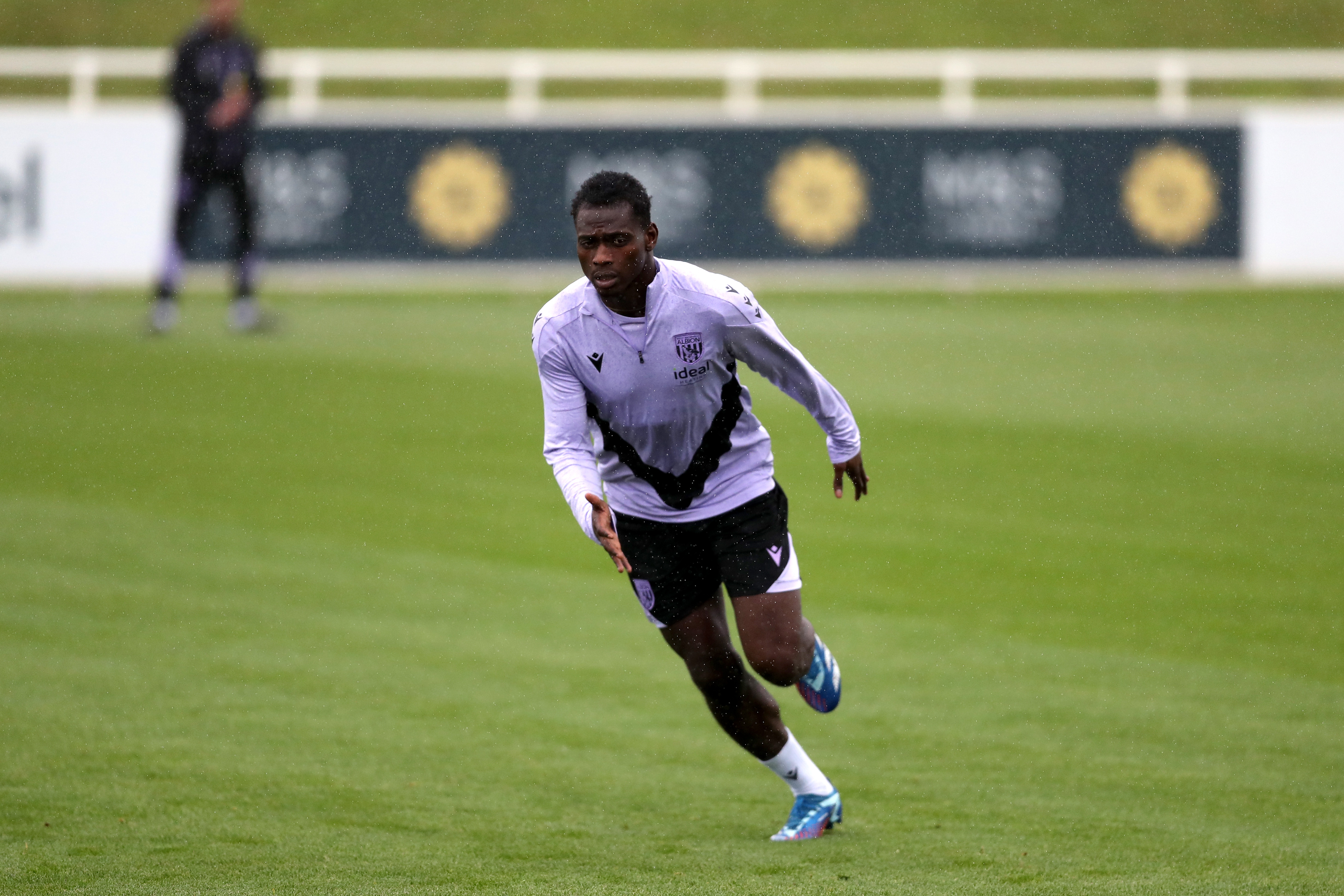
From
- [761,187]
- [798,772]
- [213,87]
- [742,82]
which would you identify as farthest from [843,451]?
[742,82]

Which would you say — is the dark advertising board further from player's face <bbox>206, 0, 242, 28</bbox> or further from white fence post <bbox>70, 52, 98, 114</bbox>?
player's face <bbox>206, 0, 242, 28</bbox>

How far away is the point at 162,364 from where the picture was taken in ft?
49.9

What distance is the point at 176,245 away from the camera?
16.3 m

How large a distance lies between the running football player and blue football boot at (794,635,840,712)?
2.9 inches

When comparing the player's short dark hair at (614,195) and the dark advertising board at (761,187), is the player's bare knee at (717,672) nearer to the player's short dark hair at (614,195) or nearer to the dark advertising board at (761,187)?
the player's short dark hair at (614,195)

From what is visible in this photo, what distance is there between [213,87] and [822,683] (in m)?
11.9

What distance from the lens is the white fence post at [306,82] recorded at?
19812mm

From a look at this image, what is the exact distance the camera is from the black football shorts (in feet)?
19.3

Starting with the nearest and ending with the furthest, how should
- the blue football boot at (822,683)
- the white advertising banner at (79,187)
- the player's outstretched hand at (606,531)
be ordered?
the player's outstretched hand at (606,531) → the blue football boot at (822,683) → the white advertising banner at (79,187)

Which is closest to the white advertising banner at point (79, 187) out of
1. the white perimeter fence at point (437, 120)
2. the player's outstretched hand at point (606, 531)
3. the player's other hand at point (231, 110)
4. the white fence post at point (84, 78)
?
the white perimeter fence at point (437, 120)

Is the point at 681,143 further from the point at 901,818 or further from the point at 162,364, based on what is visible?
the point at 901,818

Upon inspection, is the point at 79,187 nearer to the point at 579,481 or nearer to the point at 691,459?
the point at 691,459

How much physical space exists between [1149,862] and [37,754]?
13.3 ft

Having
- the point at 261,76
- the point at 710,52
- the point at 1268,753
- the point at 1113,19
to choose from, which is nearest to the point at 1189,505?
the point at 1268,753
